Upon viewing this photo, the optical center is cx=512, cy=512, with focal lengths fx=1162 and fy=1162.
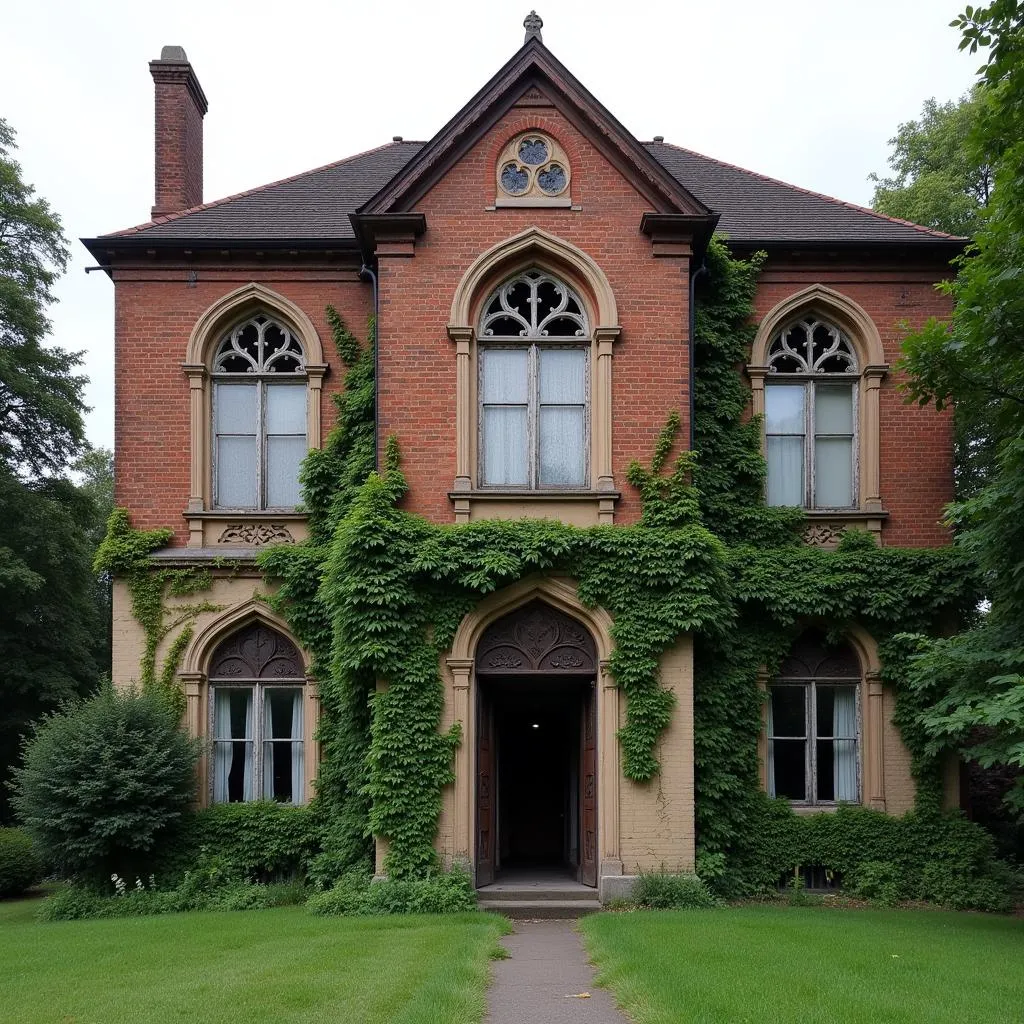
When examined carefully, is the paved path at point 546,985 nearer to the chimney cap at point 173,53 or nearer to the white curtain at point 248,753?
the white curtain at point 248,753

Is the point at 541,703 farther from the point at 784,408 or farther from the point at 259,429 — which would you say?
the point at 259,429

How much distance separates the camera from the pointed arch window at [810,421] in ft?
55.4

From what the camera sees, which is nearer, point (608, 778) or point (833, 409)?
point (608, 778)

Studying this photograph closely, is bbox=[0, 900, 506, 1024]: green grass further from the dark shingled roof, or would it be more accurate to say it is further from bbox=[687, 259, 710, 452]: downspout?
the dark shingled roof

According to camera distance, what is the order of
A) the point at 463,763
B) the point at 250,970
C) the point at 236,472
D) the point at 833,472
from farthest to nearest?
the point at 236,472
the point at 833,472
the point at 463,763
the point at 250,970

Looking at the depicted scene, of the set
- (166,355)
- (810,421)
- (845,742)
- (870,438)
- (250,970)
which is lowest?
(250,970)

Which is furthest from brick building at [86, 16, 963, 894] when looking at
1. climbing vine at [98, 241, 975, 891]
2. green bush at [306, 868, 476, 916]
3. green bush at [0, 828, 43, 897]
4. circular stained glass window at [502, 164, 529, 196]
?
green bush at [0, 828, 43, 897]

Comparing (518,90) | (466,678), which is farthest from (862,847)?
(518,90)

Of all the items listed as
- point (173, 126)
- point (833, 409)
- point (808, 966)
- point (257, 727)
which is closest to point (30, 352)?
point (173, 126)

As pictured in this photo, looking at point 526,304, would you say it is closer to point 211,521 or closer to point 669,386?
point 669,386

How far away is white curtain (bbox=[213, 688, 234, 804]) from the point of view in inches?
650

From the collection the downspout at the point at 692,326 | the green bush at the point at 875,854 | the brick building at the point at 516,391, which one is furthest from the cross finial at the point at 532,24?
the green bush at the point at 875,854

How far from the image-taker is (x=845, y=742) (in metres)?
16.3

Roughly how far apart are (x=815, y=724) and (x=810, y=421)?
4354 mm
